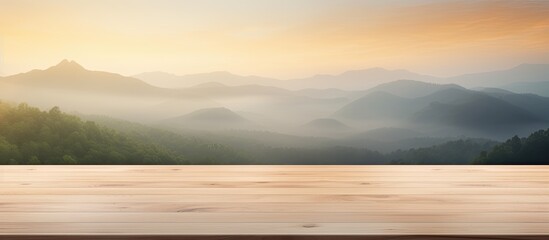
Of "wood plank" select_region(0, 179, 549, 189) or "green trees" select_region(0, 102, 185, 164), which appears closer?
"wood plank" select_region(0, 179, 549, 189)

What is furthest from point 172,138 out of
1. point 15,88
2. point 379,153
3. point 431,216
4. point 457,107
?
point 431,216

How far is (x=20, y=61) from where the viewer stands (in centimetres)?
548

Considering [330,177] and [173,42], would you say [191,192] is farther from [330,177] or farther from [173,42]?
[173,42]

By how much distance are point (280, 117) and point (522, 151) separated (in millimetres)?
2229

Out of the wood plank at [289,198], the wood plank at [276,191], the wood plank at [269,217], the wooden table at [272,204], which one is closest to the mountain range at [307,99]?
the wooden table at [272,204]

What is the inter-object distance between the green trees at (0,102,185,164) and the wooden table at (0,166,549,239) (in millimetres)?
3241

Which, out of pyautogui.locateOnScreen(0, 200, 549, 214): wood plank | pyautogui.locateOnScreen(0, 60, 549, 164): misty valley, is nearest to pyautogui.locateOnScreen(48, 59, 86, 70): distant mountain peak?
pyautogui.locateOnScreen(0, 60, 549, 164): misty valley

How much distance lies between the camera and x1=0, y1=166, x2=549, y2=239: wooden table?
50.4 inches

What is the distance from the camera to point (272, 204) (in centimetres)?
164

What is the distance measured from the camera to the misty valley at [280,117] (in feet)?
18.2

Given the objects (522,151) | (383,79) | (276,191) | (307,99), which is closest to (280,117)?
(307,99)

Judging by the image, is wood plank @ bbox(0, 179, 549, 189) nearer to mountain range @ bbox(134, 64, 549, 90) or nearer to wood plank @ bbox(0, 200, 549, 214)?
wood plank @ bbox(0, 200, 549, 214)

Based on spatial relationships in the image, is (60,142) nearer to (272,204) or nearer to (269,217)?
(272,204)

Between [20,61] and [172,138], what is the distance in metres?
1.46
